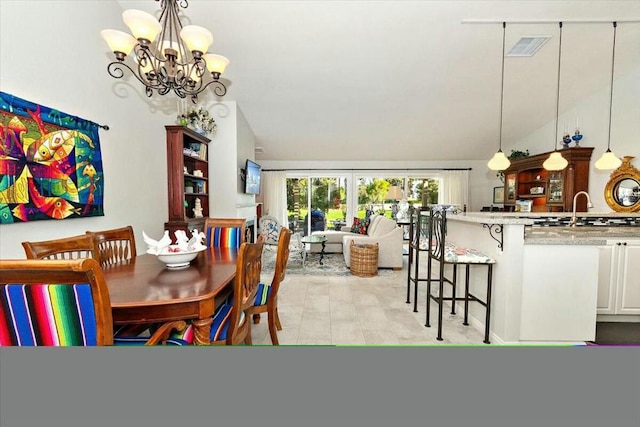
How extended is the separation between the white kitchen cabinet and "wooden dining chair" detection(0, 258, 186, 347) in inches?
143

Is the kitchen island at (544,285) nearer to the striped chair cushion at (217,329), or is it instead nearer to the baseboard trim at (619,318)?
the baseboard trim at (619,318)

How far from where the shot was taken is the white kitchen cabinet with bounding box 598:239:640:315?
2561 millimetres

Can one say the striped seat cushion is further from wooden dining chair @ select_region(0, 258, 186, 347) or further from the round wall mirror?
the round wall mirror

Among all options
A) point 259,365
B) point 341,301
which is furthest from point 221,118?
point 259,365

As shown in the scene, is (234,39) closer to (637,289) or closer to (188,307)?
(188,307)

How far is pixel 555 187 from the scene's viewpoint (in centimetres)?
523

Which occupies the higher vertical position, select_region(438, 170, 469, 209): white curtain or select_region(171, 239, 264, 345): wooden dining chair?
select_region(438, 170, 469, 209): white curtain


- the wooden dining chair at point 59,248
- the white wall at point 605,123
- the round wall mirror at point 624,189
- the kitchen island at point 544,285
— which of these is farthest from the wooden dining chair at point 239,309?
the white wall at point 605,123

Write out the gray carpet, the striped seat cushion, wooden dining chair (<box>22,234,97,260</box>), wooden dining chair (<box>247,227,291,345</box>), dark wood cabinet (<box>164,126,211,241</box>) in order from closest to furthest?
wooden dining chair (<box>22,234,97,260</box>) → wooden dining chair (<box>247,227,291,345</box>) → the striped seat cushion → dark wood cabinet (<box>164,126,211,241</box>) → the gray carpet

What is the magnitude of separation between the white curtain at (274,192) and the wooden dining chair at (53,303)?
6.45m

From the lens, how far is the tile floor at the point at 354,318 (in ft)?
7.62

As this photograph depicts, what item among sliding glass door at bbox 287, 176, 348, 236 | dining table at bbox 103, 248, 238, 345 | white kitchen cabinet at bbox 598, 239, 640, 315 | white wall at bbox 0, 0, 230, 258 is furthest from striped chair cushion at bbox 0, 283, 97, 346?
sliding glass door at bbox 287, 176, 348, 236

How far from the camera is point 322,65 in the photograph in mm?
3756

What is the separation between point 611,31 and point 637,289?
2.91m
